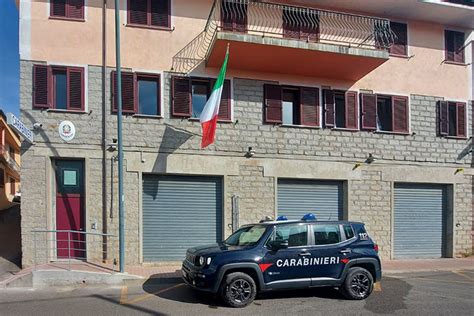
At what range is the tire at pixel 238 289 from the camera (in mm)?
7492

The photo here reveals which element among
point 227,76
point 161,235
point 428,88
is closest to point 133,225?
point 161,235

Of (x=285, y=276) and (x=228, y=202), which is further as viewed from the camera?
(x=228, y=202)

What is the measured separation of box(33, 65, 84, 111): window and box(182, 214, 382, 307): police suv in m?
6.39

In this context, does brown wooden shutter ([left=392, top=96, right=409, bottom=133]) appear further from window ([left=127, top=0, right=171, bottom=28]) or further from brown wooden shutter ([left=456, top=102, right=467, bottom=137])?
window ([left=127, top=0, right=171, bottom=28])

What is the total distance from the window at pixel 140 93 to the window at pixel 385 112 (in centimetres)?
720

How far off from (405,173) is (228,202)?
Result: 6.60 meters

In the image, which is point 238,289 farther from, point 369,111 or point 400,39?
point 400,39

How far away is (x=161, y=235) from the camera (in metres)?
12.3

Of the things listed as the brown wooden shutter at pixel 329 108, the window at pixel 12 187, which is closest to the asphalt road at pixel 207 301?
the brown wooden shutter at pixel 329 108

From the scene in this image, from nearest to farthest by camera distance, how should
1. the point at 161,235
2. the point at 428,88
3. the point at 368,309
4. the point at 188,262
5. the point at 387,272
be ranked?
the point at 368,309
the point at 188,262
the point at 387,272
the point at 161,235
the point at 428,88

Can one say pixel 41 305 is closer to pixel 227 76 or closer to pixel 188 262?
pixel 188 262

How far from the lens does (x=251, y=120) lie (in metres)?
13.0

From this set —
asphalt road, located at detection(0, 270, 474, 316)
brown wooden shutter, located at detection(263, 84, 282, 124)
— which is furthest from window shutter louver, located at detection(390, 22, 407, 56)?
asphalt road, located at detection(0, 270, 474, 316)

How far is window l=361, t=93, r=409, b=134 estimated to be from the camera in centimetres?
1404
